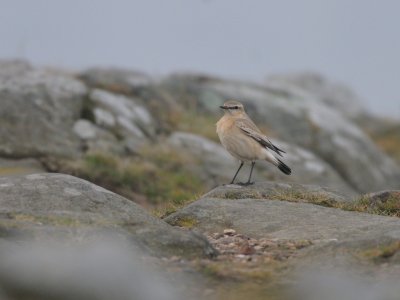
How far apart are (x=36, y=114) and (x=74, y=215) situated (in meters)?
14.8

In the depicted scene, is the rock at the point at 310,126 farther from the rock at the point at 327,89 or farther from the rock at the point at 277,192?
the rock at the point at 277,192

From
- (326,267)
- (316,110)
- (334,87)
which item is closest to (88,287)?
(326,267)

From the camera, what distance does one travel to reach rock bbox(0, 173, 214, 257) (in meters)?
8.23

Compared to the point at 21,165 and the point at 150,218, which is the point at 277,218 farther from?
the point at 21,165

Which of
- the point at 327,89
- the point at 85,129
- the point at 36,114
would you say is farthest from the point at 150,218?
the point at 327,89

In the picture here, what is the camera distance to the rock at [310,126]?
95.5 feet

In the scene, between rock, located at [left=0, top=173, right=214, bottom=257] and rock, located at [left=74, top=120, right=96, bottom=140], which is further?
rock, located at [left=74, top=120, right=96, bottom=140]

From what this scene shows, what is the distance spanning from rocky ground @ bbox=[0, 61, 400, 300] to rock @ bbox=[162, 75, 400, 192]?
3.39m

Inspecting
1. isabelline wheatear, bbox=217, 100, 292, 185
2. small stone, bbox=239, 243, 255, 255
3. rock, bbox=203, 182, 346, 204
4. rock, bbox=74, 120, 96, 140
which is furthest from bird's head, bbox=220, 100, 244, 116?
rock, bbox=74, 120, 96, 140

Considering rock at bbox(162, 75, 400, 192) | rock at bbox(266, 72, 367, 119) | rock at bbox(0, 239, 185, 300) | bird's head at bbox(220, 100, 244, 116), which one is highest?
rock at bbox(266, 72, 367, 119)

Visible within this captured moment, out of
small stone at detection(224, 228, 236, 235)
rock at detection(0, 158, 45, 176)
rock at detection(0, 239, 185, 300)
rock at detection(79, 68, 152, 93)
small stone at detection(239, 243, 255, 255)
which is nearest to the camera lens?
rock at detection(0, 239, 185, 300)

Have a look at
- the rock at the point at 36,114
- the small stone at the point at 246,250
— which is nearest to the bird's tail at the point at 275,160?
the small stone at the point at 246,250

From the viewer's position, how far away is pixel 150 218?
9516 mm

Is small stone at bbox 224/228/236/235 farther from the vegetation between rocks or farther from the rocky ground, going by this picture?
the vegetation between rocks
